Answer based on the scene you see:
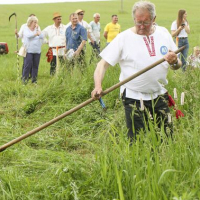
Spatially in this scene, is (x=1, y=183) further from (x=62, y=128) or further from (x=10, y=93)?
(x=10, y=93)

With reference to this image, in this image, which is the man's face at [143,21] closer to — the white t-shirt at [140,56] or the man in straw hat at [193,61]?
the white t-shirt at [140,56]

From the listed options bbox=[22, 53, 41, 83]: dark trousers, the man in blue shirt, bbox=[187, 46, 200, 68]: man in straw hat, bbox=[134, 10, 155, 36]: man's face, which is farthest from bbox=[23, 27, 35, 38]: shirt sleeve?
bbox=[134, 10, 155, 36]: man's face

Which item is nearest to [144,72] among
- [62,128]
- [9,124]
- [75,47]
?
[62,128]

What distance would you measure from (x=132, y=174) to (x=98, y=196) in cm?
33

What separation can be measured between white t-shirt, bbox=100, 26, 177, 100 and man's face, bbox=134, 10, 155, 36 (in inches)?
2.3

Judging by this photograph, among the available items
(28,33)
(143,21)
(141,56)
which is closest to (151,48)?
(141,56)

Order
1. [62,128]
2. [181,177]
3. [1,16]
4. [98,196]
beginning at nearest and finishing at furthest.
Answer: [181,177]
[98,196]
[62,128]
[1,16]

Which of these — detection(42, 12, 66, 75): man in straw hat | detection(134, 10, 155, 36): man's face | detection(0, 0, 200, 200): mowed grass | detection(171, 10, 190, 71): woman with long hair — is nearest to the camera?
detection(0, 0, 200, 200): mowed grass

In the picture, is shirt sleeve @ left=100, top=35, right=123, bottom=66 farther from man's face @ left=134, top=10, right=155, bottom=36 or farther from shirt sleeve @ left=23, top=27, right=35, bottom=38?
shirt sleeve @ left=23, top=27, right=35, bottom=38

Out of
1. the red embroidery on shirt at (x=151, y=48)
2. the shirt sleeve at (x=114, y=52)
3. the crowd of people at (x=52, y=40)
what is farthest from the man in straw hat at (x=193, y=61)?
the crowd of people at (x=52, y=40)

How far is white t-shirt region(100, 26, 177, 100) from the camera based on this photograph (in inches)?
161

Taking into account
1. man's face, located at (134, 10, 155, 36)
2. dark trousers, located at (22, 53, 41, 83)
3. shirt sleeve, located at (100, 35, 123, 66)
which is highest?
man's face, located at (134, 10, 155, 36)

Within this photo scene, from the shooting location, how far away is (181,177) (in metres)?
3.14

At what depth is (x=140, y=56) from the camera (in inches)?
161
